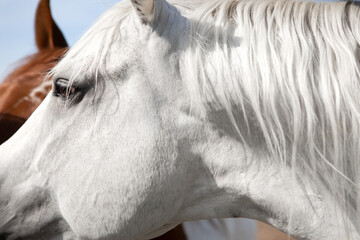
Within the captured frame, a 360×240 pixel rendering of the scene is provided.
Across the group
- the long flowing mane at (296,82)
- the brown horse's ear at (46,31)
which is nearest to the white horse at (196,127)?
the long flowing mane at (296,82)

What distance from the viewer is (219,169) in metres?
1.28

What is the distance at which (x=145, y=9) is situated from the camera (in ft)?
4.06

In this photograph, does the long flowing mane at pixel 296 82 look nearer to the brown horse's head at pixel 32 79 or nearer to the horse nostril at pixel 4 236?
the horse nostril at pixel 4 236

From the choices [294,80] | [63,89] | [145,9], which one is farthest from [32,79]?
[294,80]

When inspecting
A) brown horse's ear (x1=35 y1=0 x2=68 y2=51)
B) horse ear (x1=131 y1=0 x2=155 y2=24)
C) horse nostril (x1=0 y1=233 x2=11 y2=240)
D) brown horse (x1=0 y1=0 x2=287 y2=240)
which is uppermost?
horse ear (x1=131 y1=0 x2=155 y2=24)

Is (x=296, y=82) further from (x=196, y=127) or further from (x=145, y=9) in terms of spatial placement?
(x=145, y=9)

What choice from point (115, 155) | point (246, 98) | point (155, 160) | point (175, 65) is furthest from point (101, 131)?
point (246, 98)

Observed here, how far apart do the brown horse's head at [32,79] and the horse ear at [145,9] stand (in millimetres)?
1040

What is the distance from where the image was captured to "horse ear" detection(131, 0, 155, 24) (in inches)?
47.8

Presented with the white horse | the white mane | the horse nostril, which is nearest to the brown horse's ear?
the white horse

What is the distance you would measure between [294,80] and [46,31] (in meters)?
1.89

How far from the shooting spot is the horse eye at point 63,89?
1.34 metres

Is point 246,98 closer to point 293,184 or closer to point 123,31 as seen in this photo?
point 293,184

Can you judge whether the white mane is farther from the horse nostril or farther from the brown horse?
the brown horse
